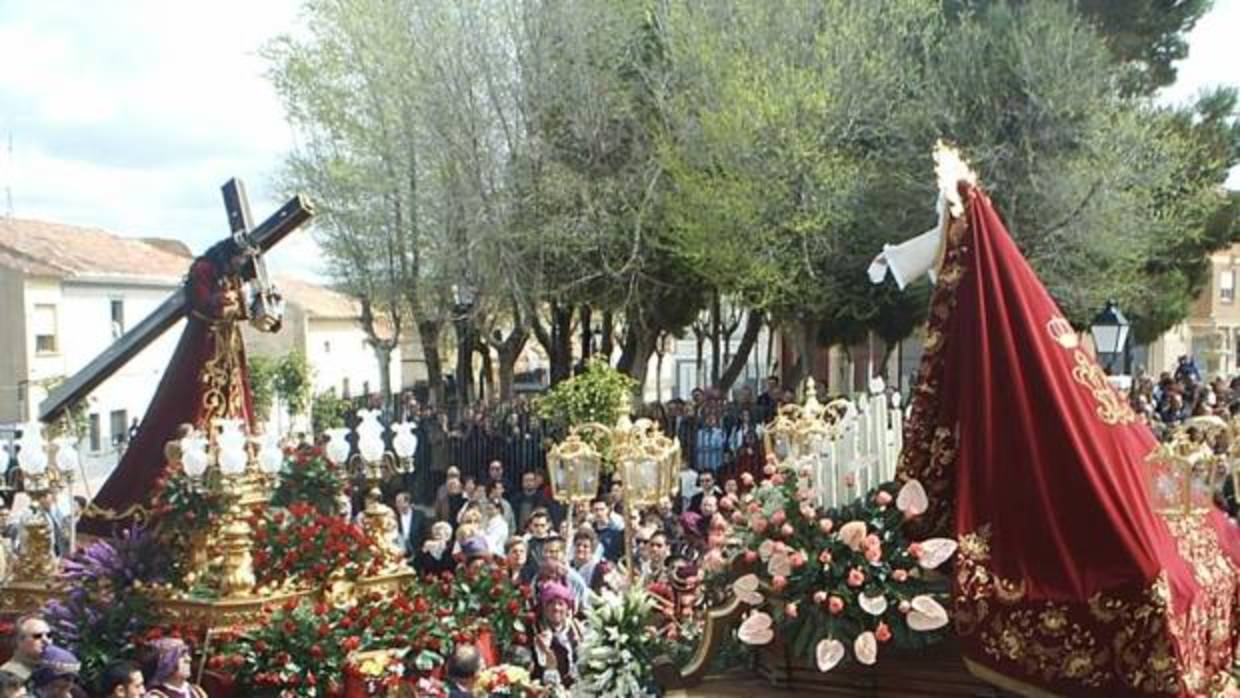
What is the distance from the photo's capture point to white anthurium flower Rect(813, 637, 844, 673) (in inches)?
203

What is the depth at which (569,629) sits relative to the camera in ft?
26.6

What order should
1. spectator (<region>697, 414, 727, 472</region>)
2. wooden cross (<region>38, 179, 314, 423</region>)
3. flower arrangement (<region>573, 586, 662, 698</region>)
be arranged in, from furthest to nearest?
spectator (<region>697, 414, 727, 472</region>) → wooden cross (<region>38, 179, 314, 423</region>) → flower arrangement (<region>573, 586, 662, 698</region>)

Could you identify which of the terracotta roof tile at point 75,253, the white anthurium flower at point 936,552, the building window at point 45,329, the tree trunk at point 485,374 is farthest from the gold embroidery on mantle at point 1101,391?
the building window at point 45,329

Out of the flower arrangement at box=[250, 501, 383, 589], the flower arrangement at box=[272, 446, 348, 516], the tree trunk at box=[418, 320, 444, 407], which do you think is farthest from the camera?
the tree trunk at box=[418, 320, 444, 407]

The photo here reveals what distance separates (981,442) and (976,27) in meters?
17.5

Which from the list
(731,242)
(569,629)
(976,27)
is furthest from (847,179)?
(569,629)

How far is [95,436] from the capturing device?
33.8 metres

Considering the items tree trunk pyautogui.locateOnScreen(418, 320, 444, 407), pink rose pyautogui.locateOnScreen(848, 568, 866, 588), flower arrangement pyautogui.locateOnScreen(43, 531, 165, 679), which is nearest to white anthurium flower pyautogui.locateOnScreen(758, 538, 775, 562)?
pink rose pyautogui.locateOnScreen(848, 568, 866, 588)

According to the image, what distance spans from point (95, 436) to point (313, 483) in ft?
89.0

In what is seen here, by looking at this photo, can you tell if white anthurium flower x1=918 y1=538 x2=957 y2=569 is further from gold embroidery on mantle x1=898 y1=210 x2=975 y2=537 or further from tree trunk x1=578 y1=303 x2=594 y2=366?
tree trunk x1=578 y1=303 x2=594 y2=366

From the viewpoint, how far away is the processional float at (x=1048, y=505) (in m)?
4.75

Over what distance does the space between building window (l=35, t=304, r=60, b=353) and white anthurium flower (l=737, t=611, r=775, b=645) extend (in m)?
33.8

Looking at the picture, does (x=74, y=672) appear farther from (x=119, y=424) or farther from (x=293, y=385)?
(x=119, y=424)

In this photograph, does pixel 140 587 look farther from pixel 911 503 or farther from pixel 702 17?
pixel 702 17
